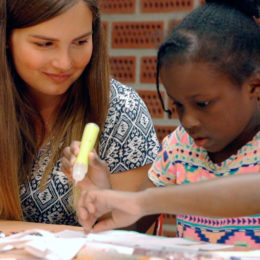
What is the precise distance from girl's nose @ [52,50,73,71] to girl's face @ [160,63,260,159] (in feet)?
1.17

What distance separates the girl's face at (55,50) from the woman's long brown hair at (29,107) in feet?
0.07

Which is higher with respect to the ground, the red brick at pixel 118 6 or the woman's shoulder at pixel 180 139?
the red brick at pixel 118 6

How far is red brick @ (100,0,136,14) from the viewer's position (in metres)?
2.15

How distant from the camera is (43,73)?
4.59 ft

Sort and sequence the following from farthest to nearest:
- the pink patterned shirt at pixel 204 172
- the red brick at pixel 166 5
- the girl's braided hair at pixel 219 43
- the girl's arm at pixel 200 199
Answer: the red brick at pixel 166 5
the pink patterned shirt at pixel 204 172
the girl's braided hair at pixel 219 43
the girl's arm at pixel 200 199

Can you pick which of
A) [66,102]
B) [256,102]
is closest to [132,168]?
[66,102]

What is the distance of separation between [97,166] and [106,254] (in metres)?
0.23

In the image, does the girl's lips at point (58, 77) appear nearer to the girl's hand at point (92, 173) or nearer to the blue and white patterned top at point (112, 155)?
the blue and white patterned top at point (112, 155)

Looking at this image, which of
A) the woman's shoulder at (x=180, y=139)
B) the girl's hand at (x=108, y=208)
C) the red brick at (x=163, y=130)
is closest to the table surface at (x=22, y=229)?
the girl's hand at (x=108, y=208)

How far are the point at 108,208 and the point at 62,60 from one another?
0.49m

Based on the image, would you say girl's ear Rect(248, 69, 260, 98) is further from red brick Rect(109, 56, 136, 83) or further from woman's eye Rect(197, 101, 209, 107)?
red brick Rect(109, 56, 136, 83)

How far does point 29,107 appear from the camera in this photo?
5.01 ft

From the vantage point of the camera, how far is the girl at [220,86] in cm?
102

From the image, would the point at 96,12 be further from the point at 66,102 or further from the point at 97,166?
the point at 97,166
